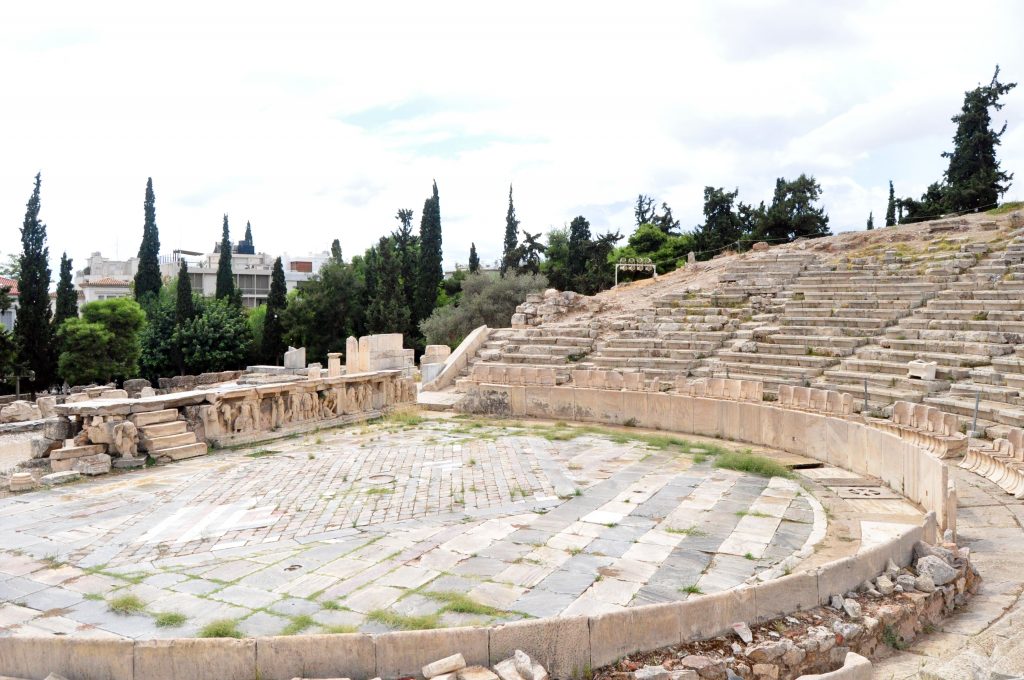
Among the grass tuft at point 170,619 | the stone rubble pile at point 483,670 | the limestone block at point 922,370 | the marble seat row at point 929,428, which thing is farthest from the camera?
the limestone block at point 922,370

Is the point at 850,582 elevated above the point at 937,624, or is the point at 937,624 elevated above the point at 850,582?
the point at 850,582

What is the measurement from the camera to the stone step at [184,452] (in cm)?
1002

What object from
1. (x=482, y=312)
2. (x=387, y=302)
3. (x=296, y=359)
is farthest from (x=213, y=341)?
(x=482, y=312)

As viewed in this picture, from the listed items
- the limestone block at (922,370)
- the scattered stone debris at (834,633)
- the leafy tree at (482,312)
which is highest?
the leafy tree at (482,312)

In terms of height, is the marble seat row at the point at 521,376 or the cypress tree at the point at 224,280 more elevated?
the cypress tree at the point at 224,280

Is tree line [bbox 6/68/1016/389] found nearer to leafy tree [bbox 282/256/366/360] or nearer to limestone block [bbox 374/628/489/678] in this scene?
leafy tree [bbox 282/256/366/360]

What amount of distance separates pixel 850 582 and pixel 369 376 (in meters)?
11.1

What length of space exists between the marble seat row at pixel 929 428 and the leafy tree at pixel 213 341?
31791 millimetres

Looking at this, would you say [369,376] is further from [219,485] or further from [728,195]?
[728,195]

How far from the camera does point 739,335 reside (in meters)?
18.0

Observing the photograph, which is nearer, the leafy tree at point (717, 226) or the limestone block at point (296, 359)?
the limestone block at point (296, 359)

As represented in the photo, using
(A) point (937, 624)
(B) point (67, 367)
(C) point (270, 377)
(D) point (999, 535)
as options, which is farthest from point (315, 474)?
(B) point (67, 367)

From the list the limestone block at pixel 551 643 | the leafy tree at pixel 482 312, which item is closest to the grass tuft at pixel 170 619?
the limestone block at pixel 551 643

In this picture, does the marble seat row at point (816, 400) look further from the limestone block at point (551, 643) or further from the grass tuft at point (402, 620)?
the grass tuft at point (402, 620)
